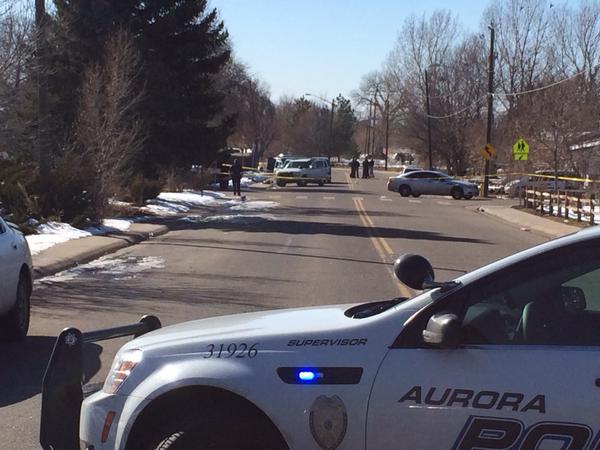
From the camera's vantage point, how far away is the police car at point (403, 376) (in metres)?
3.19

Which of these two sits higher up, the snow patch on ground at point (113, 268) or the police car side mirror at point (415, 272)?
the police car side mirror at point (415, 272)

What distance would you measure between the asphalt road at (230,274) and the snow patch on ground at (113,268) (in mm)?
39

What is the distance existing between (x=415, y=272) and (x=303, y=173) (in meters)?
56.0

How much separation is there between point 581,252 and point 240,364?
4.87ft

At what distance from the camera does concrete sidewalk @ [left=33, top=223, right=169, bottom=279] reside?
49.2ft

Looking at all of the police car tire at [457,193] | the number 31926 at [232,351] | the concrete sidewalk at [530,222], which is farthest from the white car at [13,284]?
the police car tire at [457,193]

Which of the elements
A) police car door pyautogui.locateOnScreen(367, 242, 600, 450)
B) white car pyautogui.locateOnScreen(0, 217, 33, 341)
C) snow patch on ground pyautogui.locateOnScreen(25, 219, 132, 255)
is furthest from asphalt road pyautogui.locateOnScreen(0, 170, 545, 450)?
police car door pyautogui.locateOnScreen(367, 242, 600, 450)

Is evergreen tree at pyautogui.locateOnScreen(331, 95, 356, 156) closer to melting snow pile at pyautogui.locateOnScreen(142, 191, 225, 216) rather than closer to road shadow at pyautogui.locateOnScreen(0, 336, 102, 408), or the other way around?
melting snow pile at pyautogui.locateOnScreen(142, 191, 225, 216)

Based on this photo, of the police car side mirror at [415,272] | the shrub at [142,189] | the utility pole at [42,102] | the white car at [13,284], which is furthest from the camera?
the shrub at [142,189]

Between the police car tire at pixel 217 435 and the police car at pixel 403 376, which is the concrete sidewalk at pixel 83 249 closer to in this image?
the police car at pixel 403 376

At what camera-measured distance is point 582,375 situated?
3148mm

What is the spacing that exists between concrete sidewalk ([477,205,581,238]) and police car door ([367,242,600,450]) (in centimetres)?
1892

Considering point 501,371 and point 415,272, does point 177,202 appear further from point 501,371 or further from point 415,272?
point 501,371

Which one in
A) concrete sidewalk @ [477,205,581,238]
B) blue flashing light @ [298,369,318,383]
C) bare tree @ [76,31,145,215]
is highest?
bare tree @ [76,31,145,215]
